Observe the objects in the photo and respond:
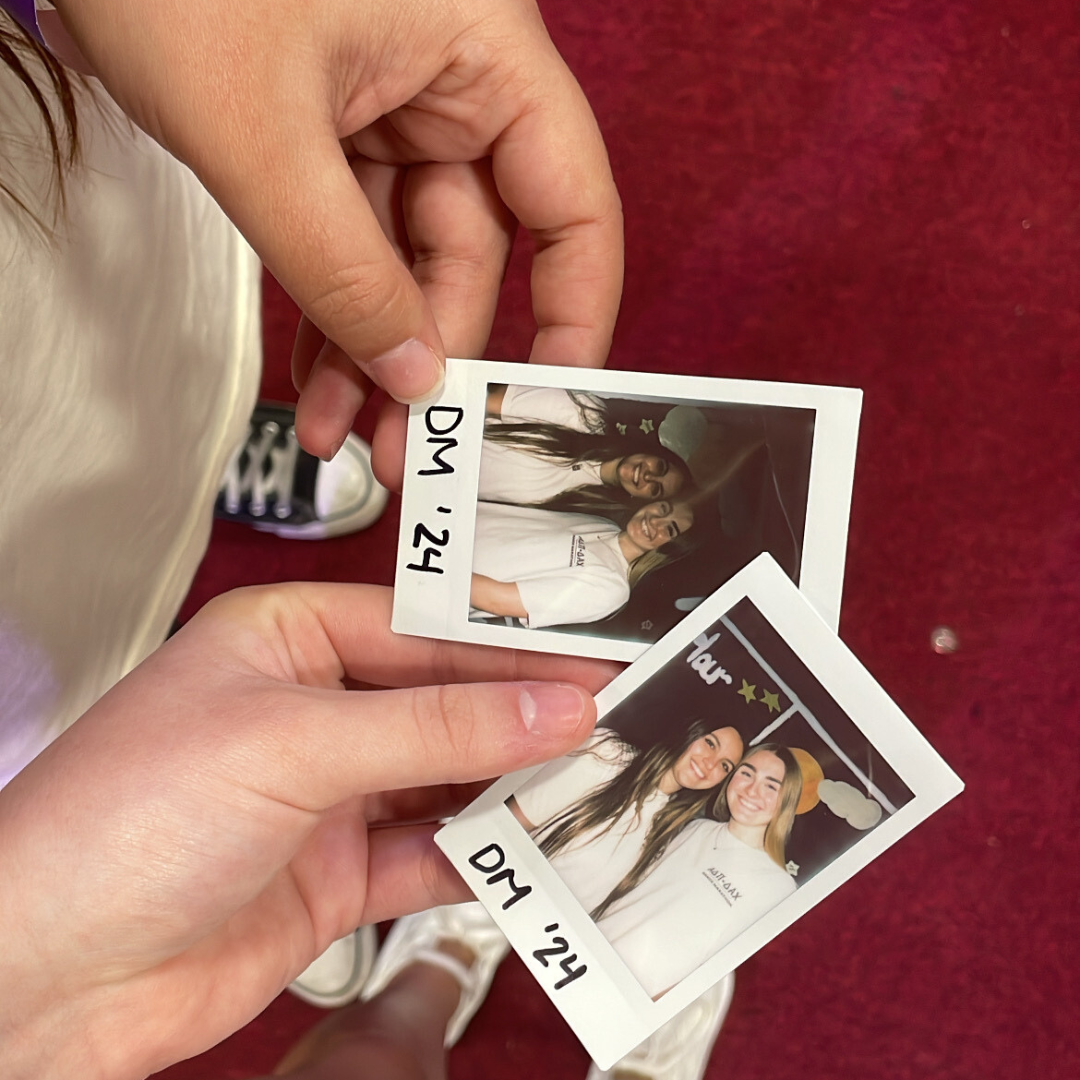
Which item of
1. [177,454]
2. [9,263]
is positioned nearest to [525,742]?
[9,263]

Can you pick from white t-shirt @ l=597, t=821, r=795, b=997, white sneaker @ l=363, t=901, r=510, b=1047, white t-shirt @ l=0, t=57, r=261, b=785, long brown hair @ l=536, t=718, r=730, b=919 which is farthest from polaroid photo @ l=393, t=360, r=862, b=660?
white sneaker @ l=363, t=901, r=510, b=1047

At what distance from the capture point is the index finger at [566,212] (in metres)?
0.81

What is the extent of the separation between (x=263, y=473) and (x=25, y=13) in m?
0.68

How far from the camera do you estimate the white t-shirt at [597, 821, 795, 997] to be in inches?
33.0

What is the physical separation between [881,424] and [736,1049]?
963 mm

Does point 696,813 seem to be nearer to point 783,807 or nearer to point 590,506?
point 783,807

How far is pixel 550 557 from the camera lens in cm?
87

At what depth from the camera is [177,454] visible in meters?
1.16

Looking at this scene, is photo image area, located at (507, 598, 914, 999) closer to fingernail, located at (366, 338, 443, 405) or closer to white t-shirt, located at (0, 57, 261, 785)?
fingernail, located at (366, 338, 443, 405)

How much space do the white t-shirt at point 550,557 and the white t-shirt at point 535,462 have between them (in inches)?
0.7

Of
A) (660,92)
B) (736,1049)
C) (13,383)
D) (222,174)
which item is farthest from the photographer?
(660,92)

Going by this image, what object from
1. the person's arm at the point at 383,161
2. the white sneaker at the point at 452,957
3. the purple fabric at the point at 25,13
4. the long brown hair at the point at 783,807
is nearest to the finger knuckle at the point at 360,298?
the person's arm at the point at 383,161

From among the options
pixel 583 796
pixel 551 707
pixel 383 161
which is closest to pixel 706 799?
pixel 583 796

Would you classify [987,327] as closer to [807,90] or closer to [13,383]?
[807,90]
